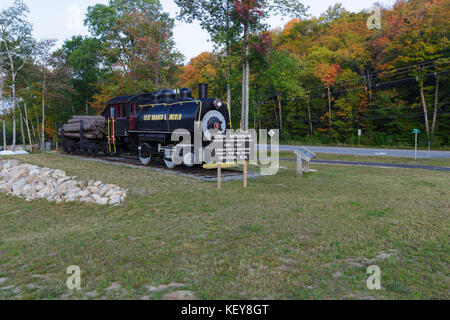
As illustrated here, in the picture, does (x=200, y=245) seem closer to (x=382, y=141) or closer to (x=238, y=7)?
(x=238, y=7)

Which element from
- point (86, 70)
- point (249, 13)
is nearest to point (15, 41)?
point (86, 70)

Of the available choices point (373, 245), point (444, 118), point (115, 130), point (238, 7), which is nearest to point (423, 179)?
point (373, 245)

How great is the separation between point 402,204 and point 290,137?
3974 cm

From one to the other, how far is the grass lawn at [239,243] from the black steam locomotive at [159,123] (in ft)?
13.9

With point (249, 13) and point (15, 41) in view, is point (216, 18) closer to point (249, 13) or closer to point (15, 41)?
point (249, 13)

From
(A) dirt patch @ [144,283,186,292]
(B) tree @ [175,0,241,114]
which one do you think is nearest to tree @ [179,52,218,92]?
(B) tree @ [175,0,241,114]

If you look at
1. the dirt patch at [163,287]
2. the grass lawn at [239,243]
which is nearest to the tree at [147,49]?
the grass lawn at [239,243]

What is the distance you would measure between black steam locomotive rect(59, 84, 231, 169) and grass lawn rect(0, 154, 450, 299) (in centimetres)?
422

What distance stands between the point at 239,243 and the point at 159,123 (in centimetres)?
1167

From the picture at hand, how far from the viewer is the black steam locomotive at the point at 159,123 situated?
49.1ft

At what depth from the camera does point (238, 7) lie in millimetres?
19938

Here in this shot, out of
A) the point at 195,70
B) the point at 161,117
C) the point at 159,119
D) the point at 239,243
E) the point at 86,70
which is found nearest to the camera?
the point at 239,243

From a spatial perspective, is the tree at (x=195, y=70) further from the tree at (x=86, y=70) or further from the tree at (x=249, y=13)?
the tree at (x=249, y=13)

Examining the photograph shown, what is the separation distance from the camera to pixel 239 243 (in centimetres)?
602
